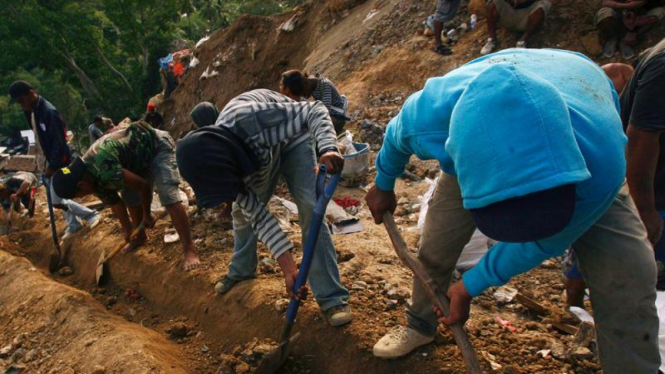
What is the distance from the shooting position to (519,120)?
1263mm

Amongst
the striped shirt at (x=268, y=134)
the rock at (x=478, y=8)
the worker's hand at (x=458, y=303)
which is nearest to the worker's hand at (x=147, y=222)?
the striped shirt at (x=268, y=134)

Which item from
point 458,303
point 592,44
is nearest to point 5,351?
point 458,303

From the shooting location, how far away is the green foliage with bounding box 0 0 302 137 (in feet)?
67.9

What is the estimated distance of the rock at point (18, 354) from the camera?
3609mm

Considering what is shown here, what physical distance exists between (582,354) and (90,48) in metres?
24.5

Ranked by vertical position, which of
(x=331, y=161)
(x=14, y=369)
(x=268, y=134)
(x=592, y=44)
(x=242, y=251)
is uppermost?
(x=268, y=134)

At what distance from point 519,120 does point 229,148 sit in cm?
163

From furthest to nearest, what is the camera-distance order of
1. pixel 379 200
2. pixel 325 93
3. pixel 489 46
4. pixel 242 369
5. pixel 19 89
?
pixel 489 46 < pixel 325 93 < pixel 19 89 < pixel 242 369 < pixel 379 200

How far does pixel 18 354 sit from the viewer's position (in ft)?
12.0

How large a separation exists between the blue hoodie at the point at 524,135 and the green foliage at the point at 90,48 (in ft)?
72.3

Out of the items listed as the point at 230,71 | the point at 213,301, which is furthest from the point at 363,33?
the point at 213,301

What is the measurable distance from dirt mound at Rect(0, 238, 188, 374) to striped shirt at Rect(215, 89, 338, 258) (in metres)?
1.11

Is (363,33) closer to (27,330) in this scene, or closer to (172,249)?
(172,249)

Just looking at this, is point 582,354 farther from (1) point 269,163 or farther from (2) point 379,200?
(1) point 269,163
